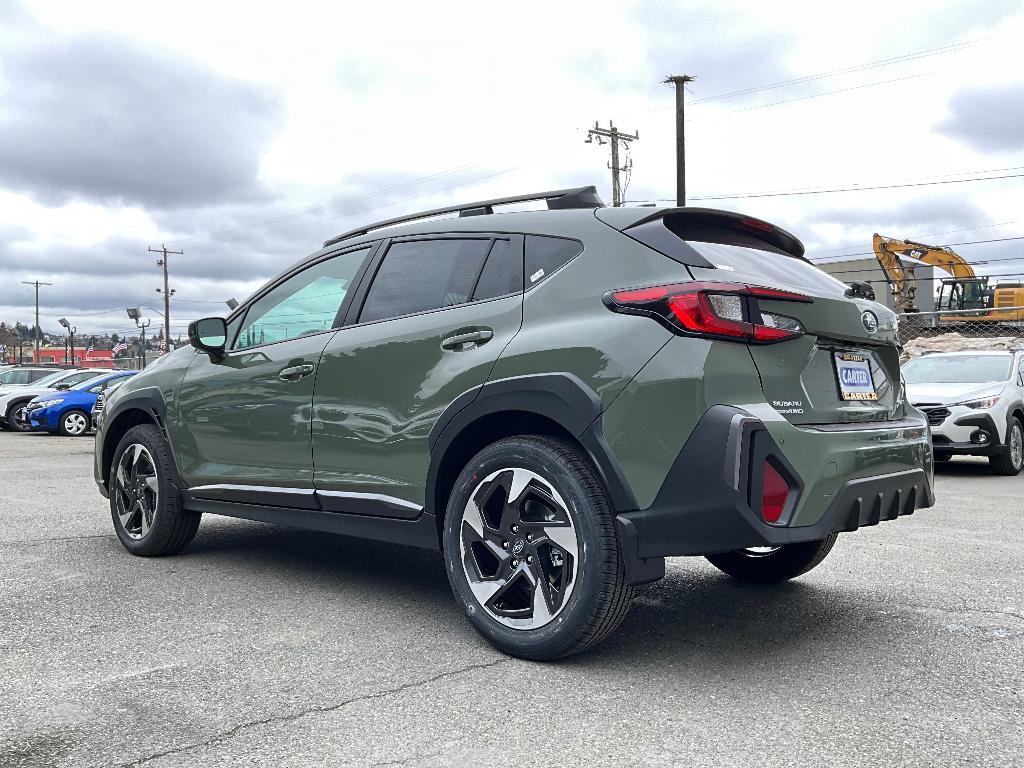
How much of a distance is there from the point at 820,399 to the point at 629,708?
132 cm

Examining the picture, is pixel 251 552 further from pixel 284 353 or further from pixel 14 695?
pixel 14 695

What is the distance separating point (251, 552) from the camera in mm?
5648

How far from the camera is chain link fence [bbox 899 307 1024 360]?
75.2 ft

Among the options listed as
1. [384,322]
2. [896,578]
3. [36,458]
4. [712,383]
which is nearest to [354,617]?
[384,322]

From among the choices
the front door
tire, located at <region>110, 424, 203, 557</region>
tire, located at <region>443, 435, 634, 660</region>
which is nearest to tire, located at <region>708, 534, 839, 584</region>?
tire, located at <region>443, 435, 634, 660</region>

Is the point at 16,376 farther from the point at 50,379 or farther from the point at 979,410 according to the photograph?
the point at 979,410

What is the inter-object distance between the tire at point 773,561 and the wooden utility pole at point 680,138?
22.0 meters

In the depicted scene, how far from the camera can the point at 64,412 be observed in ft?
66.3

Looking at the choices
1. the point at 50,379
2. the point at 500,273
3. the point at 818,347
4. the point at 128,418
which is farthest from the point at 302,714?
the point at 50,379

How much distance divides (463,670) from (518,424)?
953 mm

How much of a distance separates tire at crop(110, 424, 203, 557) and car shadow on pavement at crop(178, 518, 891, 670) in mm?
234

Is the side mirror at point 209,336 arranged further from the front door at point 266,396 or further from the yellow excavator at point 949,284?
the yellow excavator at point 949,284

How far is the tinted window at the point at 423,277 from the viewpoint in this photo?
4.04 metres

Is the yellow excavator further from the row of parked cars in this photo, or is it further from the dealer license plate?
the dealer license plate
